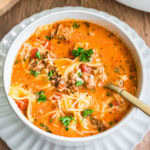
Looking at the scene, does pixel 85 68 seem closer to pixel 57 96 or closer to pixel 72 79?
pixel 72 79

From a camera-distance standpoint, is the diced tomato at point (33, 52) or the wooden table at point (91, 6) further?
the wooden table at point (91, 6)

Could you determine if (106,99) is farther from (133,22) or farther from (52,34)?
(133,22)

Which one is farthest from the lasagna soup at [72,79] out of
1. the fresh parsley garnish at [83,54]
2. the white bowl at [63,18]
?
the white bowl at [63,18]

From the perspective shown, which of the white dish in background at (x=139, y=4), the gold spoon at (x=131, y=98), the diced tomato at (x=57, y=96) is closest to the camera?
the gold spoon at (x=131, y=98)

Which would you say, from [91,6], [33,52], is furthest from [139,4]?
[33,52]

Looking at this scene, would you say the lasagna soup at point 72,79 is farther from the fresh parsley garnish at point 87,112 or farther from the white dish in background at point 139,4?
the white dish in background at point 139,4

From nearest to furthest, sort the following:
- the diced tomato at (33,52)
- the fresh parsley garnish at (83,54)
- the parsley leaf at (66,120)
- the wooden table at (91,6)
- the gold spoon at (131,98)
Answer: the gold spoon at (131,98) < the parsley leaf at (66,120) < the fresh parsley garnish at (83,54) < the diced tomato at (33,52) < the wooden table at (91,6)

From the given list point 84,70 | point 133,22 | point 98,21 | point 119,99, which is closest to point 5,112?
point 84,70
